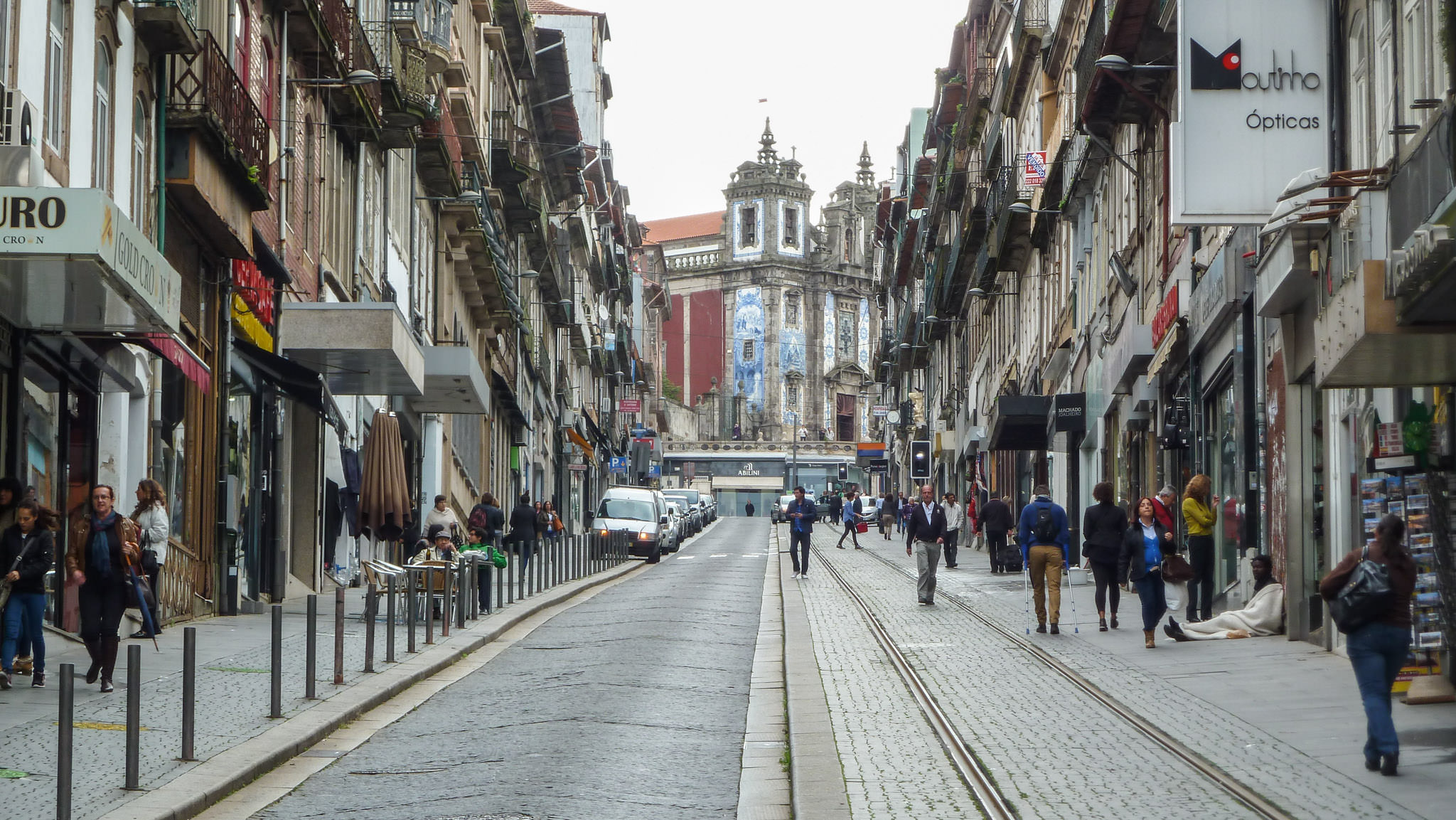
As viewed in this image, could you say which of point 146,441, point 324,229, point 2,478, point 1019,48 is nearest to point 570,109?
point 1019,48

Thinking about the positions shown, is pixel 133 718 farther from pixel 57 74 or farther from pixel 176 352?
pixel 57 74

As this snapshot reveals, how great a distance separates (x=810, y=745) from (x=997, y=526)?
2466cm

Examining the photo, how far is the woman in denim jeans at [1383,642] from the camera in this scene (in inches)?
373

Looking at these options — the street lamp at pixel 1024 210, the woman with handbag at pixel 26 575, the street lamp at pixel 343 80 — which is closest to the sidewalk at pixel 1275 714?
the woman with handbag at pixel 26 575

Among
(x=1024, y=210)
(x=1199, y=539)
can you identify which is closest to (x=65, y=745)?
(x=1199, y=539)

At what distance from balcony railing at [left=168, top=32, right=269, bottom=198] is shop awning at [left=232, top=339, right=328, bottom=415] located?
205 cm

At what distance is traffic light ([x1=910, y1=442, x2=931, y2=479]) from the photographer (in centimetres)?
6425

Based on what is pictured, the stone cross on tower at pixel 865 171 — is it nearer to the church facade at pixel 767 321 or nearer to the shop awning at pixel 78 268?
the church facade at pixel 767 321

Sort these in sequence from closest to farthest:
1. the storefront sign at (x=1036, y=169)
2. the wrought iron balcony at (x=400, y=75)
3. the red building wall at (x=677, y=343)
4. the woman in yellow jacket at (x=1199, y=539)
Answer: the woman in yellow jacket at (x=1199, y=539), the wrought iron balcony at (x=400, y=75), the storefront sign at (x=1036, y=169), the red building wall at (x=677, y=343)

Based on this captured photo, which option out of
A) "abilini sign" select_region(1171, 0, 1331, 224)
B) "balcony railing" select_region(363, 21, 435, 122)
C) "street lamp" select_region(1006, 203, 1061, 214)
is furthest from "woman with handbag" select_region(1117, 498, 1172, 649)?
"street lamp" select_region(1006, 203, 1061, 214)

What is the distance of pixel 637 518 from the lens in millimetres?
46125

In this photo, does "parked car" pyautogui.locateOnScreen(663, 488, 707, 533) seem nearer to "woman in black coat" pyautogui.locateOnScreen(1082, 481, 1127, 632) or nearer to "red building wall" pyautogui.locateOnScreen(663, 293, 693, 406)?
"woman in black coat" pyautogui.locateOnScreen(1082, 481, 1127, 632)

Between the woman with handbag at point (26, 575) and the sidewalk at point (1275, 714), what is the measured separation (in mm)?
7426

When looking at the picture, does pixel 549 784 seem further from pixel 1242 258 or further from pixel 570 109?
→ pixel 570 109
